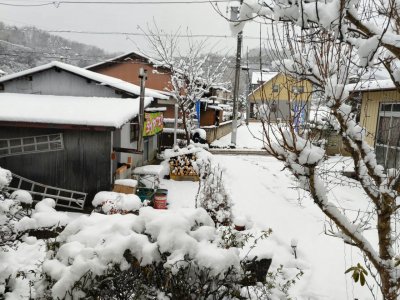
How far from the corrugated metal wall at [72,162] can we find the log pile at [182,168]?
4202 millimetres

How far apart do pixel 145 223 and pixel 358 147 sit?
8.10 ft

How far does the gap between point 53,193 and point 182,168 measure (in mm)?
5624

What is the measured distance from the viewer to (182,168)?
14.8m

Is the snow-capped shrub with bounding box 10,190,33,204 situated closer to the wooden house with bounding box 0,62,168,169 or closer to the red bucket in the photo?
the red bucket

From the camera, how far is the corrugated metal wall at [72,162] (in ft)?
35.7

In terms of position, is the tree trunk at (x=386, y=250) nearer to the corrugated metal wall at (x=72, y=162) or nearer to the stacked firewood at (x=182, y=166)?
the corrugated metal wall at (x=72, y=162)

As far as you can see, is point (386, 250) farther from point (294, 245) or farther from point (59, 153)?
point (59, 153)

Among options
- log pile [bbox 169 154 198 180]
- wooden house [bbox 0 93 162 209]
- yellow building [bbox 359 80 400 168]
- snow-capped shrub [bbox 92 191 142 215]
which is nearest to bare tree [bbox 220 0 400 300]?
snow-capped shrub [bbox 92 191 142 215]

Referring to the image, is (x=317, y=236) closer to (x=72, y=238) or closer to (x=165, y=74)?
(x=72, y=238)

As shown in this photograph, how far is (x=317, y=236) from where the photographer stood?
28.7ft

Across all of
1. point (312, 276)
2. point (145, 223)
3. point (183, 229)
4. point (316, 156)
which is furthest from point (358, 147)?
point (312, 276)

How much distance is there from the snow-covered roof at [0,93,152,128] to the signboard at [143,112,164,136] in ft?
2.86

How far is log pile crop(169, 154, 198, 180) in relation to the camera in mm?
14570

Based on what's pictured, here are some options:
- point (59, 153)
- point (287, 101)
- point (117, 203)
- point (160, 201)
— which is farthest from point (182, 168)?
point (287, 101)
